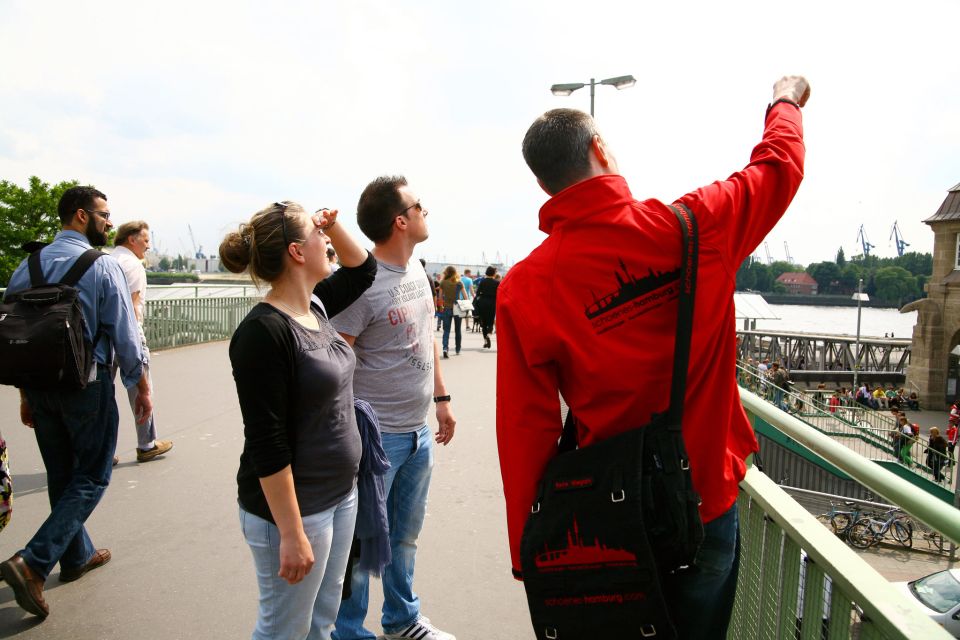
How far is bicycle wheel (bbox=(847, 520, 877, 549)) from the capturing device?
51.4ft

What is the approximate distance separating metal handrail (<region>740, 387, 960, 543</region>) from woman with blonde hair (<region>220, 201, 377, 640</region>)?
1440 mm

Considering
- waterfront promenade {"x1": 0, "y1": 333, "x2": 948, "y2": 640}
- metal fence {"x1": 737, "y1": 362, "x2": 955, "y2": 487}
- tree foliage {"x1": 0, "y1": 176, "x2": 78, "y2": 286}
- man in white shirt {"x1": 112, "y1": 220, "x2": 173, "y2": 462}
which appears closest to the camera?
waterfront promenade {"x1": 0, "y1": 333, "x2": 948, "y2": 640}

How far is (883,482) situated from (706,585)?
0.49 metres

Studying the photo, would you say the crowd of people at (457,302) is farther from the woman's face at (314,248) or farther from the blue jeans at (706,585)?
the blue jeans at (706,585)

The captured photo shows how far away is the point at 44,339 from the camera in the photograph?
10.6ft

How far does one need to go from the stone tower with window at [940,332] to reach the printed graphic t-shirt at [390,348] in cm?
5202

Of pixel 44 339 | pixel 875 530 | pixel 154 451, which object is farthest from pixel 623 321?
pixel 875 530

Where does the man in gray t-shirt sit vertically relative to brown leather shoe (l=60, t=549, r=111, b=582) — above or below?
above

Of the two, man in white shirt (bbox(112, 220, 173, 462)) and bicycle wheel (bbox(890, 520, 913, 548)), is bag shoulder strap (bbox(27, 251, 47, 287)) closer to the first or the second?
man in white shirt (bbox(112, 220, 173, 462))

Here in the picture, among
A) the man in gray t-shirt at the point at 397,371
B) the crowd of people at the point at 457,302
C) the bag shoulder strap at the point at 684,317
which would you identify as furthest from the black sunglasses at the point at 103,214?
the crowd of people at the point at 457,302

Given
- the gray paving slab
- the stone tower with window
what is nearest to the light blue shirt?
the gray paving slab

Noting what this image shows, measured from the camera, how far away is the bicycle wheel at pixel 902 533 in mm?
15891

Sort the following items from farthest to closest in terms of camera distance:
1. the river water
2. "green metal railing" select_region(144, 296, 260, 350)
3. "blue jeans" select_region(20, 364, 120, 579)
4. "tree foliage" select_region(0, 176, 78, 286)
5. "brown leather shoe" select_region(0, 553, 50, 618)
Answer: the river water → "tree foliage" select_region(0, 176, 78, 286) → "green metal railing" select_region(144, 296, 260, 350) → "blue jeans" select_region(20, 364, 120, 579) → "brown leather shoe" select_region(0, 553, 50, 618)

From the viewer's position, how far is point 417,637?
302cm
